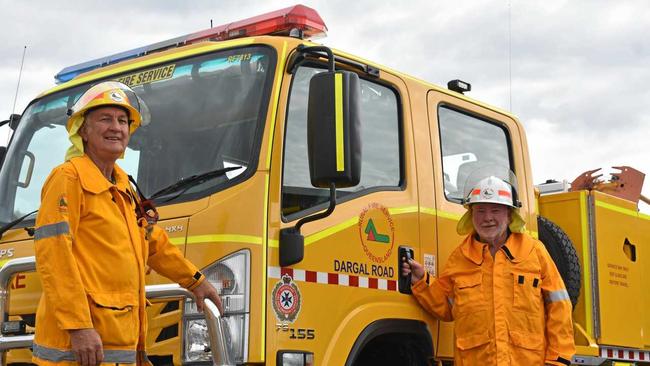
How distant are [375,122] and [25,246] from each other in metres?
1.83

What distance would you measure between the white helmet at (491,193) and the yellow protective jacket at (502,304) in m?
0.20

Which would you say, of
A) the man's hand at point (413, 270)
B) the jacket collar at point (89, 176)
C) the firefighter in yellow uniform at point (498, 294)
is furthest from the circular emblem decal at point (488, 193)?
the jacket collar at point (89, 176)

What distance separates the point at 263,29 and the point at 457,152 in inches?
52.8

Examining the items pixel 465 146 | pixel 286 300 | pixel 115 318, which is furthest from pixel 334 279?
pixel 465 146

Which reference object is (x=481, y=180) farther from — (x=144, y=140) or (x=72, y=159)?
(x=72, y=159)

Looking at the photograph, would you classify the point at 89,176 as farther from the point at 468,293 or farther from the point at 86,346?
the point at 468,293

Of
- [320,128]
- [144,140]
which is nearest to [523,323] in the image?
[320,128]

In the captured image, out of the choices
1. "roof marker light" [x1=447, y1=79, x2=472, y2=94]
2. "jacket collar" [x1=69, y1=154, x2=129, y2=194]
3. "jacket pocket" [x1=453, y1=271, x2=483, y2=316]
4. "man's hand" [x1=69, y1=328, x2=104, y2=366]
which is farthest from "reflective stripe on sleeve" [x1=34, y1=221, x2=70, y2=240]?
"roof marker light" [x1=447, y1=79, x2=472, y2=94]

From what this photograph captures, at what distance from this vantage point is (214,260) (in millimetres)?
3750

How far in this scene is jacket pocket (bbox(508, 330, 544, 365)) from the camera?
14.8 feet

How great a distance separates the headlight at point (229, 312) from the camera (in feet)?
12.0

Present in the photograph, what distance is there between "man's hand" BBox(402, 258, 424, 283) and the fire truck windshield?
108 cm

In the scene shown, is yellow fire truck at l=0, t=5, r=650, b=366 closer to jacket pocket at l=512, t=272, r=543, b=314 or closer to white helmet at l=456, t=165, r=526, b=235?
white helmet at l=456, t=165, r=526, b=235

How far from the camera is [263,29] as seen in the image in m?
4.73
